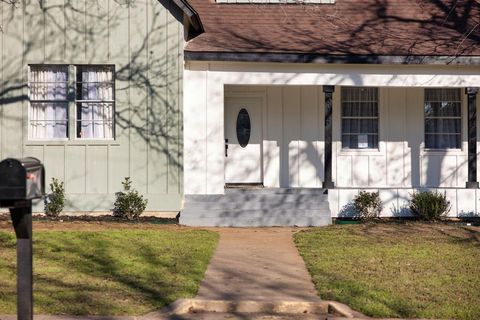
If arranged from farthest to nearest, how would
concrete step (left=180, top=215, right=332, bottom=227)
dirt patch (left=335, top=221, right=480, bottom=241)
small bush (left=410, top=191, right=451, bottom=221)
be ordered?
small bush (left=410, top=191, right=451, bottom=221) → concrete step (left=180, top=215, right=332, bottom=227) → dirt patch (left=335, top=221, right=480, bottom=241)

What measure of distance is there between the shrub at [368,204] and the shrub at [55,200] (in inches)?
248

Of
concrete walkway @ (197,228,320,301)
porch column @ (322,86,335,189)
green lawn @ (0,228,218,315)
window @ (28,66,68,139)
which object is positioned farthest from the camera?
porch column @ (322,86,335,189)

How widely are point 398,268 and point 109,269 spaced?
388 centimetres

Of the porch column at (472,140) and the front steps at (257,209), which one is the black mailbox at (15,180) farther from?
the porch column at (472,140)

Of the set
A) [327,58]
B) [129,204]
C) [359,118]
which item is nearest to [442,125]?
[359,118]

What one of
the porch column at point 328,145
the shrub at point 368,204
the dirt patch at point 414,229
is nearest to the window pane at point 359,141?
the porch column at point 328,145

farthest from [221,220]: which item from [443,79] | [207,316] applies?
[207,316]

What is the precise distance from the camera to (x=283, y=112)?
54.9 feet

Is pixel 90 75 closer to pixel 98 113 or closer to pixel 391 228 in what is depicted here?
pixel 98 113

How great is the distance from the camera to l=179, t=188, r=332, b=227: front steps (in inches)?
568

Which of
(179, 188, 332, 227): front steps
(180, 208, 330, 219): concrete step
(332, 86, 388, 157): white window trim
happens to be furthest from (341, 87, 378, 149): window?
(180, 208, 330, 219): concrete step

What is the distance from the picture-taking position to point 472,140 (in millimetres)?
15445

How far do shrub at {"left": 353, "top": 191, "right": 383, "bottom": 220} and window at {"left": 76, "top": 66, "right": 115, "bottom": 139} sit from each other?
5.52m

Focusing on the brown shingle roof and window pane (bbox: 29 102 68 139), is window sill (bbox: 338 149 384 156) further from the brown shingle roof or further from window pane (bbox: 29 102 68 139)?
window pane (bbox: 29 102 68 139)
